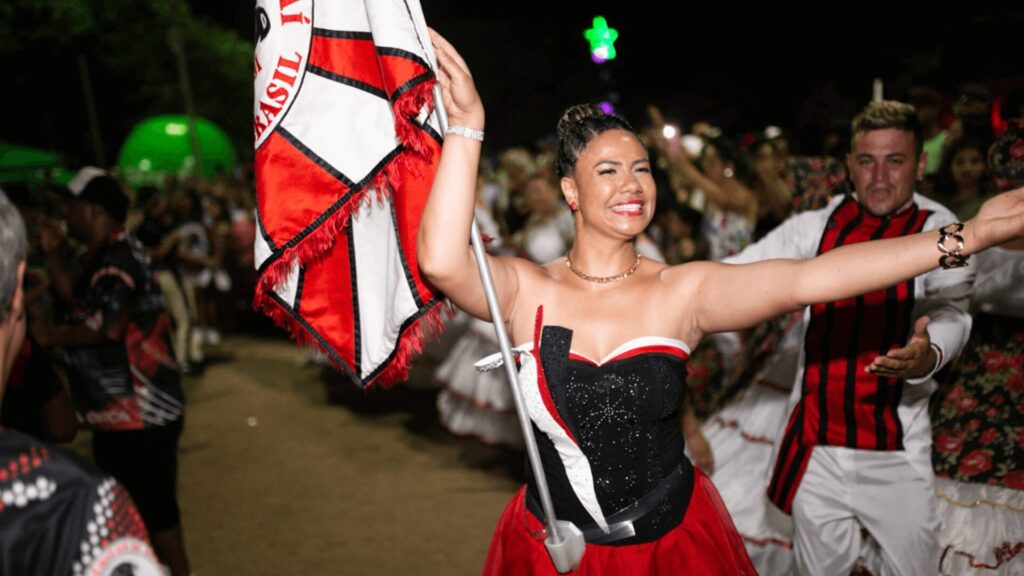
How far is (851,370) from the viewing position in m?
2.96

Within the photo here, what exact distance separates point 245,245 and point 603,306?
34.3 ft

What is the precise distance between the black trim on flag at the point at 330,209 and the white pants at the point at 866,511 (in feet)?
6.37

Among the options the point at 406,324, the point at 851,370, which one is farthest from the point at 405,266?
the point at 851,370

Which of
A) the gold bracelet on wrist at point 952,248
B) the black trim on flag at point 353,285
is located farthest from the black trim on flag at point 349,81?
the gold bracelet on wrist at point 952,248

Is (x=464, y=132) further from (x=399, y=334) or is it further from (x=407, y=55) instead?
(x=399, y=334)

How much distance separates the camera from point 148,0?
3139 cm

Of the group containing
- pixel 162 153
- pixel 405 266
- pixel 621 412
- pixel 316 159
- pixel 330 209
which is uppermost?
pixel 316 159

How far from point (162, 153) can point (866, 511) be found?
2404 cm

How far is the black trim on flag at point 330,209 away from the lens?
2.34m

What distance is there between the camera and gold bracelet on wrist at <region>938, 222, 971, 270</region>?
182 cm

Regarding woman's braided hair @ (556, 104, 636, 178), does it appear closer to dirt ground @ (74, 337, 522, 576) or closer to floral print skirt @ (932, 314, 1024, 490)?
floral print skirt @ (932, 314, 1024, 490)

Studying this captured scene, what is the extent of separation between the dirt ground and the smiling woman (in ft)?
7.45

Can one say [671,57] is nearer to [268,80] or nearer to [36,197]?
[36,197]

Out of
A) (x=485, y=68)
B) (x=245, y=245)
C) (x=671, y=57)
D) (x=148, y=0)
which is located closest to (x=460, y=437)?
(x=245, y=245)
